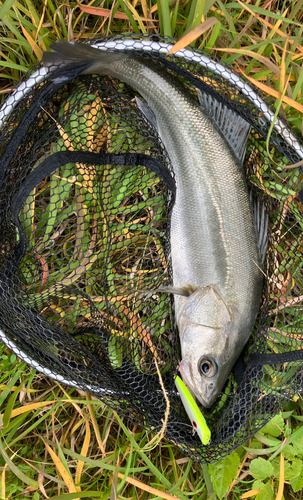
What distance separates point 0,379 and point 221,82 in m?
2.37

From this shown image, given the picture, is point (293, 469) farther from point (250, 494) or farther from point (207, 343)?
point (207, 343)

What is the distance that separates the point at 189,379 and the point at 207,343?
25 centimetres

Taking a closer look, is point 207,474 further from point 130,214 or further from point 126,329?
point 130,214

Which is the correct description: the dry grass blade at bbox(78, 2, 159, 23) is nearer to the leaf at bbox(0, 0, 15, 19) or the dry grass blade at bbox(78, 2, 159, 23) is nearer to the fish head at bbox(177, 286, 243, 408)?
the leaf at bbox(0, 0, 15, 19)

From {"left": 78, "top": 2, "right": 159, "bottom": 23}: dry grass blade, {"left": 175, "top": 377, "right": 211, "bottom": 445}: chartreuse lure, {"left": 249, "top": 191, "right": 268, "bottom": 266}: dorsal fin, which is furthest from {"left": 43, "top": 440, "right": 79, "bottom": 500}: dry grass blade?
{"left": 78, "top": 2, "right": 159, "bottom": 23}: dry grass blade

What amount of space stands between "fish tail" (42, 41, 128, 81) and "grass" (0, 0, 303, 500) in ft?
0.62

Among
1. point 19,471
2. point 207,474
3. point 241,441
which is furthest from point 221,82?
point 19,471

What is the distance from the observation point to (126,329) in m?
2.66

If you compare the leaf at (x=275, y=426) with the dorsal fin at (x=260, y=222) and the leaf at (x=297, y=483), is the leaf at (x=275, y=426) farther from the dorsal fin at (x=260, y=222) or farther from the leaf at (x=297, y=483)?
the dorsal fin at (x=260, y=222)

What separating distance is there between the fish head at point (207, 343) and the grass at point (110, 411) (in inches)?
15.0

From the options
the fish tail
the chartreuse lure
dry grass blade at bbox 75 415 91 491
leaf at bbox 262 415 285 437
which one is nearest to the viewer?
the fish tail

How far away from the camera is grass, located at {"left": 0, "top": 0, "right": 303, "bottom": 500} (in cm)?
254

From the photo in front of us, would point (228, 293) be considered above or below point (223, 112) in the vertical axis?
below

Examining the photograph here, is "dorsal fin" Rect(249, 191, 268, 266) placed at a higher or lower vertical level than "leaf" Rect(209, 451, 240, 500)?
higher
